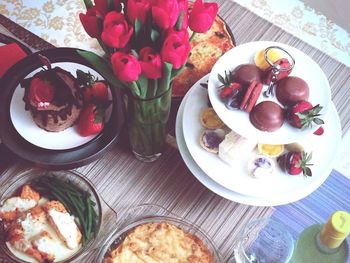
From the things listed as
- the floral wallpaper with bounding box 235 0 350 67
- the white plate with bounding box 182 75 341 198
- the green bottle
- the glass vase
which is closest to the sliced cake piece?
the glass vase

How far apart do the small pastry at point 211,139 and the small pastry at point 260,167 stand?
0.08 m

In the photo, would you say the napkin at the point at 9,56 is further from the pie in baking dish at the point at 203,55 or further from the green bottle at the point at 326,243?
the green bottle at the point at 326,243

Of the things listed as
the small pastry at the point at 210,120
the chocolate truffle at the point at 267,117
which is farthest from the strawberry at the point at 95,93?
the chocolate truffle at the point at 267,117

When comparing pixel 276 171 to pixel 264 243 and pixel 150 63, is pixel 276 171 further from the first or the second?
pixel 150 63

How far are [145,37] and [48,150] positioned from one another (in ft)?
1.18

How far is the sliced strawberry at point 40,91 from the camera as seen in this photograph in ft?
3.82

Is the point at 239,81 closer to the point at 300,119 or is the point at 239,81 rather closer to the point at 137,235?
the point at 300,119

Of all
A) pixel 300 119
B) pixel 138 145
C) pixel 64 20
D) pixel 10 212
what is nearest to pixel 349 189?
pixel 300 119

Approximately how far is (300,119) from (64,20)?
772 millimetres

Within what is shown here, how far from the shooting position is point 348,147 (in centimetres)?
133

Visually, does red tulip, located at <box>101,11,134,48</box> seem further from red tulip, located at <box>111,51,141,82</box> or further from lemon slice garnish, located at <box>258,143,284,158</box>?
lemon slice garnish, located at <box>258,143,284,158</box>

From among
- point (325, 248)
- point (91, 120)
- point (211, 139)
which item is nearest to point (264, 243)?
point (325, 248)

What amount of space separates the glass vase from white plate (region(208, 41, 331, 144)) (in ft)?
0.38

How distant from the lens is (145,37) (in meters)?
0.99
